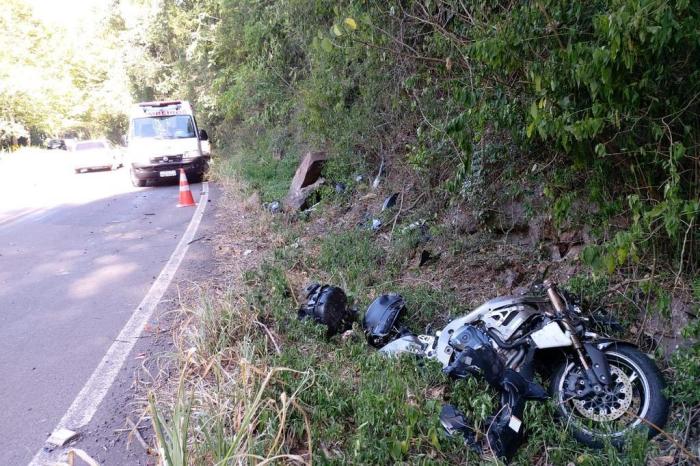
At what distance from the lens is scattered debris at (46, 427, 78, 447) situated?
3490 millimetres

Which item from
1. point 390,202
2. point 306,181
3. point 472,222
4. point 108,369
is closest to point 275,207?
point 306,181

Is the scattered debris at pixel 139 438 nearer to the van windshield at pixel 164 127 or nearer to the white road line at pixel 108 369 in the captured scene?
the white road line at pixel 108 369

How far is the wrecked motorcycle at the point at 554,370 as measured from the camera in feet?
10.2

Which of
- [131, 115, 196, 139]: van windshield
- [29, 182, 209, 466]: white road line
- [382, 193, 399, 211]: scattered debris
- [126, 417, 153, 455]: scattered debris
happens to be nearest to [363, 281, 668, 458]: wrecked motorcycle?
[126, 417, 153, 455]: scattered debris

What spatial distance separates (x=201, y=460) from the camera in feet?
9.25

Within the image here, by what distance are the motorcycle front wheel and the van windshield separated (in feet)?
53.5

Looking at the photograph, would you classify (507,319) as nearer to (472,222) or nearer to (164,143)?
(472,222)

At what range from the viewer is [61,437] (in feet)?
11.6

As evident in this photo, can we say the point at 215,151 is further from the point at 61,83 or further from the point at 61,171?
the point at 61,83

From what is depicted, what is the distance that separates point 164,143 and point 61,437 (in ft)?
48.5

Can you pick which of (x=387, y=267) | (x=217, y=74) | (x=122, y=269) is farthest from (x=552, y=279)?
(x=217, y=74)

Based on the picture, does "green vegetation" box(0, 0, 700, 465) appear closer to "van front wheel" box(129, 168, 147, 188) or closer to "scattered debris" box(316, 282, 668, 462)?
"scattered debris" box(316, 282, 668, 462)

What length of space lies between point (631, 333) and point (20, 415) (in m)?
4.43

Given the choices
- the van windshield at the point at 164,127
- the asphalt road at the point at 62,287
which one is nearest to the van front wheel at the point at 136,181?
the van windshield at the point at 164,127
